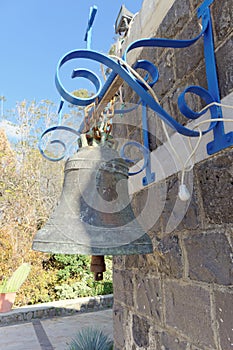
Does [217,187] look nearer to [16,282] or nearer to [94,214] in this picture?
[94,214]

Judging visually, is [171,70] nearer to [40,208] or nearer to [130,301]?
[130,301]

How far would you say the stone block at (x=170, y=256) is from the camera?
115cm

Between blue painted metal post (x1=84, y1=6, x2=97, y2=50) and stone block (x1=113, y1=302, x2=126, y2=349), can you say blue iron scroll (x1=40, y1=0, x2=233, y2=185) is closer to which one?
blue painted metal post (x1=84, y1=6, x2=97, y2=50)

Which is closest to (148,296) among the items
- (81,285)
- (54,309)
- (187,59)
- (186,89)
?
(186,89)

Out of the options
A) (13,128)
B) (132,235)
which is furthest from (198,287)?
(13,128)

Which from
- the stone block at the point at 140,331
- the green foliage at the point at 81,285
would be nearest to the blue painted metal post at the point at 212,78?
the stone block at the point at 140,331

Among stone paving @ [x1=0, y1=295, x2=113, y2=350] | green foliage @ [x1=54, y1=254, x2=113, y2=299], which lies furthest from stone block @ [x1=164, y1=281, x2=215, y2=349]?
green foliage @ [x1=54, y1=254, x2=113, y2=299]

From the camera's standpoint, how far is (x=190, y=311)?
40.9 inches

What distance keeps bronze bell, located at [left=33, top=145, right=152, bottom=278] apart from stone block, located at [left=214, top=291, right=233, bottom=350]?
0.88ft

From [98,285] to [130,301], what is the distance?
484cm

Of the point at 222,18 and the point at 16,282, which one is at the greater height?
the point at 222,18

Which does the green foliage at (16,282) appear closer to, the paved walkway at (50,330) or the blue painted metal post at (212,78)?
the paved walkway at (50,330)

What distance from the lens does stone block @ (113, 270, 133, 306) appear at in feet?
5.20

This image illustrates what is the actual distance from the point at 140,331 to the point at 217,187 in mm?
918
